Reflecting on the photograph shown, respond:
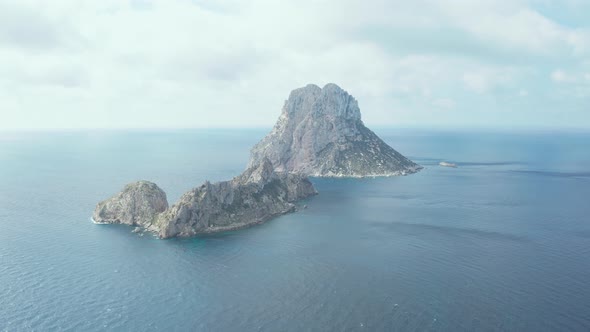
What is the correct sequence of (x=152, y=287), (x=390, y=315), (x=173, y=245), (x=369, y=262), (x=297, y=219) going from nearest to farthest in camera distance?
(x=390, y=315), (x=152, y=287), (x=369, y=262), (x=173, y=245), (x=297, y=219)

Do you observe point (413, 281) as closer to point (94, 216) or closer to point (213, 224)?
point (213, 224)

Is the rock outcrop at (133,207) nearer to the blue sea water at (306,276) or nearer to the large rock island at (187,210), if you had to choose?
the large rock island at (187,210)

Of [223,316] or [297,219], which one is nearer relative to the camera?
[223,316]

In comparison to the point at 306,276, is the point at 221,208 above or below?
above

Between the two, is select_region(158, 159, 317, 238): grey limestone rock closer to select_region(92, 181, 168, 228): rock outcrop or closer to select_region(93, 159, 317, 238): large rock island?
select_region(93, 159, 317, 238): large rock island

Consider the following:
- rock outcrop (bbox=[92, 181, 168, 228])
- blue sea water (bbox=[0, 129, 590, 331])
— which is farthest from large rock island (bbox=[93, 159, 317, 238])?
blue sea water (bbox=[0, 129, 590, 331])

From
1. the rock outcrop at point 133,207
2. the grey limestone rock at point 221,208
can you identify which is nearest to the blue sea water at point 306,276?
the grey limestone rock at point 221,208

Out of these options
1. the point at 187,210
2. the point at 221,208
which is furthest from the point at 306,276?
the point at 221,208

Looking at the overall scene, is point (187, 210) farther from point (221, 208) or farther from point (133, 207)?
point (133, 207)

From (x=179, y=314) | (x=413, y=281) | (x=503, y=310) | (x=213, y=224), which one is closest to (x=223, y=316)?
(x=179, y=314)
